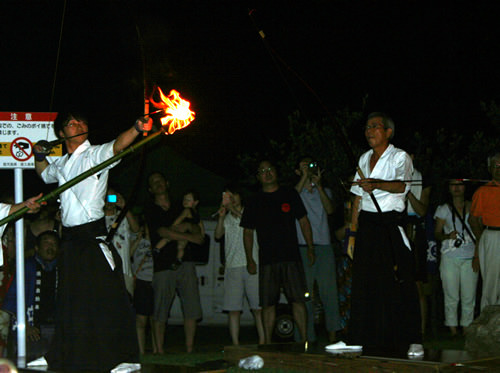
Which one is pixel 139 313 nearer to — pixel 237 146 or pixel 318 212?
pixel 318 212

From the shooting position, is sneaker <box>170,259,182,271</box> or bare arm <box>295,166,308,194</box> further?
bare arm <box>295,166,308,194</box>

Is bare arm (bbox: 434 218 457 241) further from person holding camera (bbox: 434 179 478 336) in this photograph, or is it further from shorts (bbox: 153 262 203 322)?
shorts (bbox: 153 262 203 322)

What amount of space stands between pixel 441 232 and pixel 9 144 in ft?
20.0

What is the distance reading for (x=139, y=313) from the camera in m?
10.1

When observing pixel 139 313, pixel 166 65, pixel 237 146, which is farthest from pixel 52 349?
pixel 237 146

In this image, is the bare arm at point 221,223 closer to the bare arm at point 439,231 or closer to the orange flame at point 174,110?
the bare arm at point 439,231

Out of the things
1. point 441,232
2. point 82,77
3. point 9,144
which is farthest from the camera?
point 82,77

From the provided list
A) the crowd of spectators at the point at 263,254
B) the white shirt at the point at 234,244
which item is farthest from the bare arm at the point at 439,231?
the white shirt at the point at 234,244

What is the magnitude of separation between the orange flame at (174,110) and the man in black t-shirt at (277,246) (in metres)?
3.32

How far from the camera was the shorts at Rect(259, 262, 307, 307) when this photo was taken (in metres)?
9.35

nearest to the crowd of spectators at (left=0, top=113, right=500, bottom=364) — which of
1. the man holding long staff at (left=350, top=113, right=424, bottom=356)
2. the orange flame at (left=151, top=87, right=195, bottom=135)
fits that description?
the man holding long staff at (left=350, top=113, right=424, bottom=356)

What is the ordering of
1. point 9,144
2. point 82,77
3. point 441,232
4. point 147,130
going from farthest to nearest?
point 82,77, point 441,232, point 9,144, point 147,130

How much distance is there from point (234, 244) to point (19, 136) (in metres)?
3.16

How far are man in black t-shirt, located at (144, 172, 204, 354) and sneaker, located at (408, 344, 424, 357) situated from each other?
4.03 m
